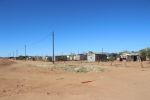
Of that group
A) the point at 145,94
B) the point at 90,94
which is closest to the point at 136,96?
the point at 145,94

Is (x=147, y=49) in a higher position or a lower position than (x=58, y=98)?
higher

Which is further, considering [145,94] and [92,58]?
[92,58]

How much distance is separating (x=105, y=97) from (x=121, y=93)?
66.2 inches

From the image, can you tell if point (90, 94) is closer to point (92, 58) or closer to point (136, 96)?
point (136, 96)

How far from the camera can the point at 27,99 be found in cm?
1470

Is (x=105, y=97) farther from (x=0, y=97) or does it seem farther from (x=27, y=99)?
(x=0, y=97)

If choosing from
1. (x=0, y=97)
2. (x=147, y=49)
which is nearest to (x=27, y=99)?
(x=0, y=97)

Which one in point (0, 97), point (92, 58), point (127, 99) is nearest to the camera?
point (127, 99)

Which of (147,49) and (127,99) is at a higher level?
(147,49)

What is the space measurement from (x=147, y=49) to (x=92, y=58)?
2695 centimetres

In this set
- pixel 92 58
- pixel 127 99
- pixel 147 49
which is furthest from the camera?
pixel 92 58

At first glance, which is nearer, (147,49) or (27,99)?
(27,99)

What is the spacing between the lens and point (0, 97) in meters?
15.7

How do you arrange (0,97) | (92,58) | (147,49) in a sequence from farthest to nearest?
1. (92,58)
2. (147,49)
3. (0,97)
